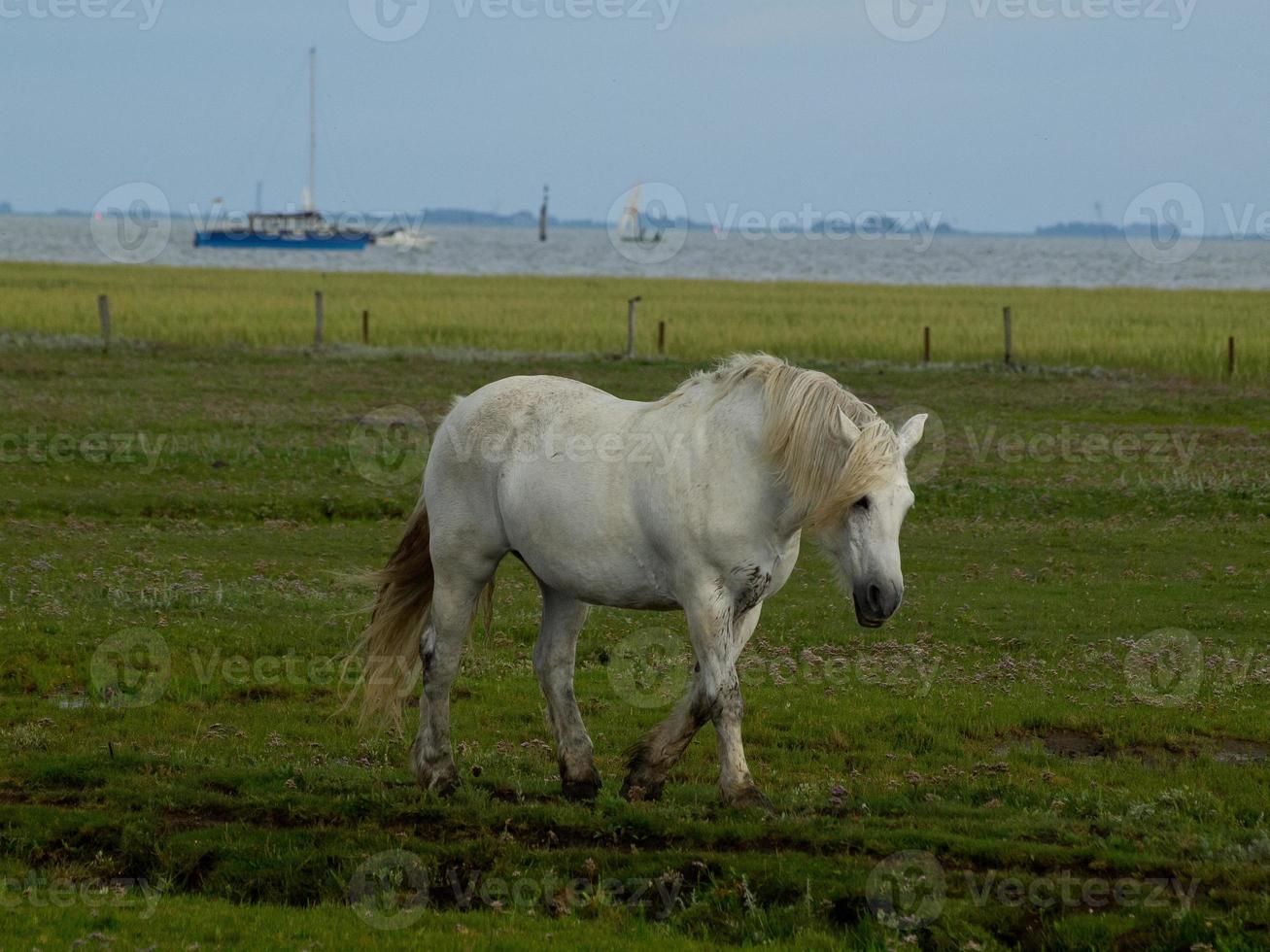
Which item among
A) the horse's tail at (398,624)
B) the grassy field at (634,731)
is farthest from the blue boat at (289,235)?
the horse's tail at (398,624)

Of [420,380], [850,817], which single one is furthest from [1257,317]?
[850,817]

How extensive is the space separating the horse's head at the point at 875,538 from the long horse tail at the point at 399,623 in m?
2.79

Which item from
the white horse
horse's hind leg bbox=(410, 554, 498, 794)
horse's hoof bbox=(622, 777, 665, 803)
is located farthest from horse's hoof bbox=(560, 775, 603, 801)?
horse's hind leg bbox=(410, 554, 498, 794)

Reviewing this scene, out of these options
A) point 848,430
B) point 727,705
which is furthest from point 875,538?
point 727,705

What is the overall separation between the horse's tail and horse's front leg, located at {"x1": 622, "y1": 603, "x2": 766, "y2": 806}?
75.7 inches

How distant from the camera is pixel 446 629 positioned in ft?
29.1

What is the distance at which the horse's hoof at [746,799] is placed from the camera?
7.77 metres

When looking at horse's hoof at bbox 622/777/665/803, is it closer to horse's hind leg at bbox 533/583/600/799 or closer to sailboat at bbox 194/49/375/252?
horse's hind leg at bbox 533/583/600/799

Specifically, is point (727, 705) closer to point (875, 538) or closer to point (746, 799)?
point (746, 799)

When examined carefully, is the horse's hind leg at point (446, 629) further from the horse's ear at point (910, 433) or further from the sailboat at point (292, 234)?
the sailboat at point (292, 234)

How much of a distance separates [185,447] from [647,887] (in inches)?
679

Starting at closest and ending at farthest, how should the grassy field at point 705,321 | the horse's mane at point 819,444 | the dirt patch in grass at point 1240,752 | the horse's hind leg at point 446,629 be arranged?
the horse's mane at point 819,444
the horse's hind leg at point 446,629
the dirt patch in grass at point 1240,752
the grassy field at point 705,321

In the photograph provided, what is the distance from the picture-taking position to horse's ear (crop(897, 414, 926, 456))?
757cm

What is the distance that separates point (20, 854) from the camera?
7422 millimetres
